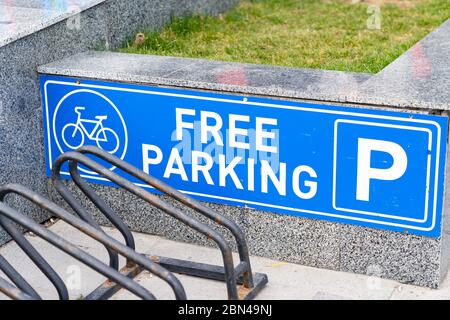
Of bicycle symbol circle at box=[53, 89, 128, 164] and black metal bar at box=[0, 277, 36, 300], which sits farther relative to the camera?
bicycle symbol circle at box=[53, 89, 128, 164]

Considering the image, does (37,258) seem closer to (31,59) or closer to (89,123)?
(89,123)

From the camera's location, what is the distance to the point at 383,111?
5.50m

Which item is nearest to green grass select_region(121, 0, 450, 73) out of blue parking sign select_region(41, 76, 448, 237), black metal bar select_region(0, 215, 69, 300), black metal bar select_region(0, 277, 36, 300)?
blue parking sign select_region(41, 76, 448, 237)

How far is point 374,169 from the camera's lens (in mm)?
5617

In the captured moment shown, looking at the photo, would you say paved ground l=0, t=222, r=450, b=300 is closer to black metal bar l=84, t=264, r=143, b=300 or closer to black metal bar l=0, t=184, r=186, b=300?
black metal bar l=84, t=264, r=143, b=300

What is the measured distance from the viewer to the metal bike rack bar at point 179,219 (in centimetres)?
534

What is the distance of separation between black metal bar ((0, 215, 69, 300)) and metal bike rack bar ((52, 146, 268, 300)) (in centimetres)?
28

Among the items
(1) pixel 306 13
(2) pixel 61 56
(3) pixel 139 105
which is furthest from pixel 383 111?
(1) pixel 306 13

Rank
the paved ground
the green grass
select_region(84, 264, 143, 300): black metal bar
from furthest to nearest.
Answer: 1. the green grass
2. the paved ground
3. select_region(84, 264, 143, 300): black metal bar

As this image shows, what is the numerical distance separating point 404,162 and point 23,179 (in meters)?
2.70

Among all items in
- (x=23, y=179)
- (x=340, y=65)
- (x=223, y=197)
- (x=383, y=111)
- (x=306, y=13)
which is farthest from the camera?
(x=306, y=13)

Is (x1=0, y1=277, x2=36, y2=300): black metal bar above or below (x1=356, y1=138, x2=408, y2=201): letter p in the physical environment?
below

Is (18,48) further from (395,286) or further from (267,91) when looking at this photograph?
(395,286)

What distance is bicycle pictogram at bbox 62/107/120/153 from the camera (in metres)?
6.45
